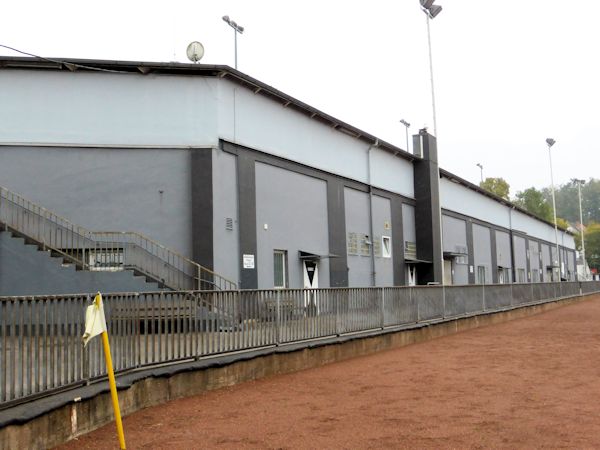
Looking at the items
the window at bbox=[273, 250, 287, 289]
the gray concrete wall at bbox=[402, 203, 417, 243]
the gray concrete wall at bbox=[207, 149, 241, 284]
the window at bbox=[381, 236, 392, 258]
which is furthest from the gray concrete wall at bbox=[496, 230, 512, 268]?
the gray concrete wall at bbox=[207, 149, 241, 284]

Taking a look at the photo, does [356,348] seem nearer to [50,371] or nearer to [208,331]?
[208,331]

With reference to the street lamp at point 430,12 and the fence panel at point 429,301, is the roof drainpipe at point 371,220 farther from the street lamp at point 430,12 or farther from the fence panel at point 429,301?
the fence panel at point 429,301

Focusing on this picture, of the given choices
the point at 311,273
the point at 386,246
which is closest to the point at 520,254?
the point at 386,246

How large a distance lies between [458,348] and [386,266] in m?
16.1

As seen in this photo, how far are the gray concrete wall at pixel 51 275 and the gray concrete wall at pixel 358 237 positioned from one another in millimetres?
11817

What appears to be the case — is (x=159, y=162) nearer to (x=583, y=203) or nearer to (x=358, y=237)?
(x=358, y=237)

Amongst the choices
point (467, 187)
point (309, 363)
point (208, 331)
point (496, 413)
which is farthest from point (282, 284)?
point (467, 187)

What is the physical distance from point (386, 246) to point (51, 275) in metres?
18.0

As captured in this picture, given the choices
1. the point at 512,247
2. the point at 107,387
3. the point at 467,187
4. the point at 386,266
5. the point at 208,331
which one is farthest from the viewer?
the point at 512,247

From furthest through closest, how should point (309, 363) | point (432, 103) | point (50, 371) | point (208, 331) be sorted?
point (432, 103) < point (309, 363) < point (208, 331) < point (50, 371)

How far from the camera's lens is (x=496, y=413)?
7.60m

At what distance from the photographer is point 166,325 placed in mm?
8922

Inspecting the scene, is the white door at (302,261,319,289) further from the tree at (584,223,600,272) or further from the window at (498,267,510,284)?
the tree at (584,223,600,272)

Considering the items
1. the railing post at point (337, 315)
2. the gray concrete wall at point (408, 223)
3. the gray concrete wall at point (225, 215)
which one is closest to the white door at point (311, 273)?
the gray concrete wall at point (225, 215)
